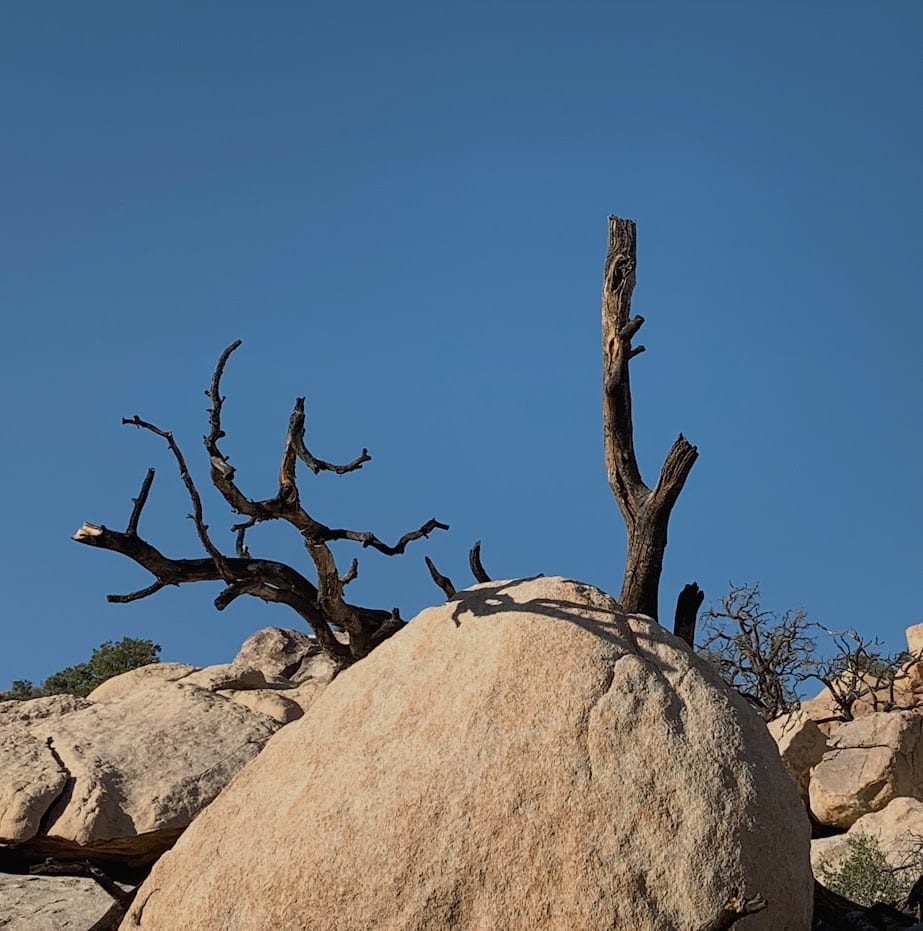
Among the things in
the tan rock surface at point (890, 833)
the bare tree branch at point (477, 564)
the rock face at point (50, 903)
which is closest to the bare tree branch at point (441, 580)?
the bare tree branch at point (477, 564)

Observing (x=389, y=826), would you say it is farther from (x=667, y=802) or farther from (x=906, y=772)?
(x=906, y=772)

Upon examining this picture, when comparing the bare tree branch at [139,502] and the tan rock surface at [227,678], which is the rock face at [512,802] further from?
the tan rock surface at [227,678]

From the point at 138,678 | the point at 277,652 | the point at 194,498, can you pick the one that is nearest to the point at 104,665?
the point at 277,652

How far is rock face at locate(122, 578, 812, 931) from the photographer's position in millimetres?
5629

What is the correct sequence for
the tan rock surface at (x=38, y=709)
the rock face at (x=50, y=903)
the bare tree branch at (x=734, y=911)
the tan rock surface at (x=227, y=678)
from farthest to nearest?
the tan rock surface at (x=227, y=678) < the tan rock surface at (x=38, y=709) < the rock face at (x=50, y=903) < the bare tree branch at (x=734, y=911)

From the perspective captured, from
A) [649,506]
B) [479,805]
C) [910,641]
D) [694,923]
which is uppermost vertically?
[910,641]

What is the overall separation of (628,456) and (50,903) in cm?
537

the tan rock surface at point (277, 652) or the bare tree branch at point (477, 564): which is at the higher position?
the tan rock surface at point (277, 652)

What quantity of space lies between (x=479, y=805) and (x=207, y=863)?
162 cm

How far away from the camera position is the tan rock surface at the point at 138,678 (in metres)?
11.6

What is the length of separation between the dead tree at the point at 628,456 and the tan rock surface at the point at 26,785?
4.54 meters

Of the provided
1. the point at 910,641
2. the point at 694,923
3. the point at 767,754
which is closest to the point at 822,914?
the point at 767,754

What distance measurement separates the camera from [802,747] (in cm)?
1703

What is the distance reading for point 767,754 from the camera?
6473mm
